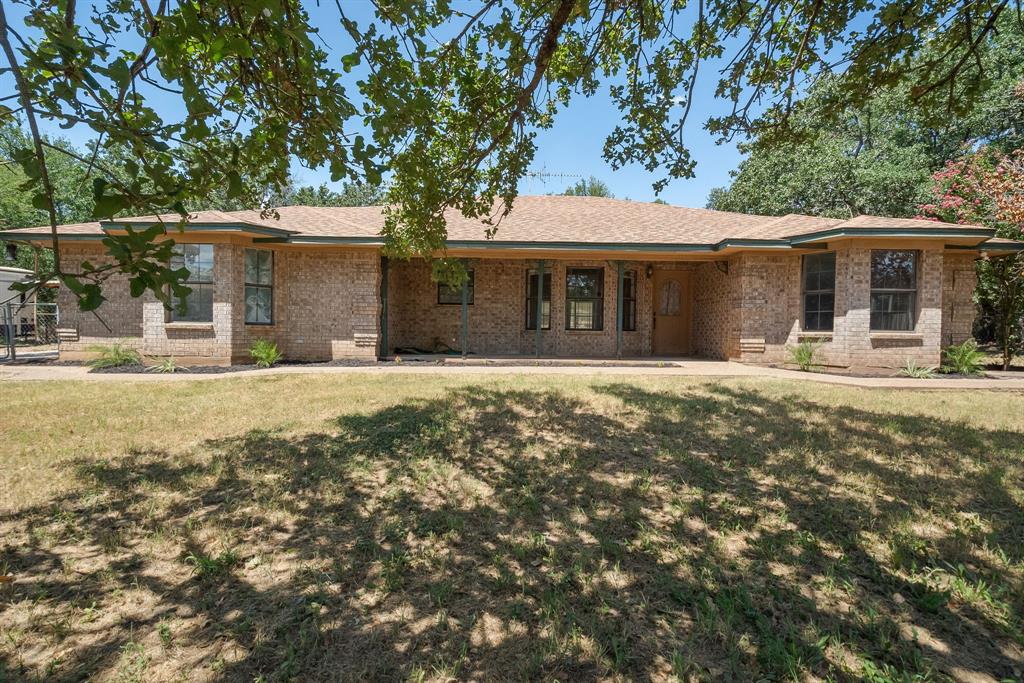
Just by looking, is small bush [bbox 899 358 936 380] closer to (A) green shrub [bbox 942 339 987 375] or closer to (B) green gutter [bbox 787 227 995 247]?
(A) green shrub [bbox 942 339 987 375]

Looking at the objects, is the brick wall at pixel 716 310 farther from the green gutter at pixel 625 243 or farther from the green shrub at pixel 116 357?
the green shrub at pixel 116 357

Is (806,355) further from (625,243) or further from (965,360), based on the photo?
(625,243)

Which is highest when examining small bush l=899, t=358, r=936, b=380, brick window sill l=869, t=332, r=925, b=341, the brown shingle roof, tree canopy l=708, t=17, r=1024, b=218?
tree canopy l=708, t=17, r=1024, b=218

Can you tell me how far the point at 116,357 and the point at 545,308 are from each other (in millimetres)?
10300

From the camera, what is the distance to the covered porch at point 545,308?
1390 centimetres

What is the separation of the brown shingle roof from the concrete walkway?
10.1 ft

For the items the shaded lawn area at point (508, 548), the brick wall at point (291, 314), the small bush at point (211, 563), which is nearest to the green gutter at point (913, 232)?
the shaded lawn area at point (508, 548)

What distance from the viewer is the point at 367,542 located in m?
3.12

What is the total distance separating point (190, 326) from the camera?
35.2 ft

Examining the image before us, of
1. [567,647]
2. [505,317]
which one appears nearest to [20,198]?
[505,317]

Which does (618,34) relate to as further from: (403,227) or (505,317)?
(505,317)

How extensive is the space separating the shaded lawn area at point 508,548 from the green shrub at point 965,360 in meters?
5.63

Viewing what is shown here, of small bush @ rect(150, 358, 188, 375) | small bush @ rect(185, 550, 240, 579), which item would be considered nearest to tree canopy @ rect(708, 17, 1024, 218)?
small bush @ rect(150, 358, 188, 375)

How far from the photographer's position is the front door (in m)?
14.6
